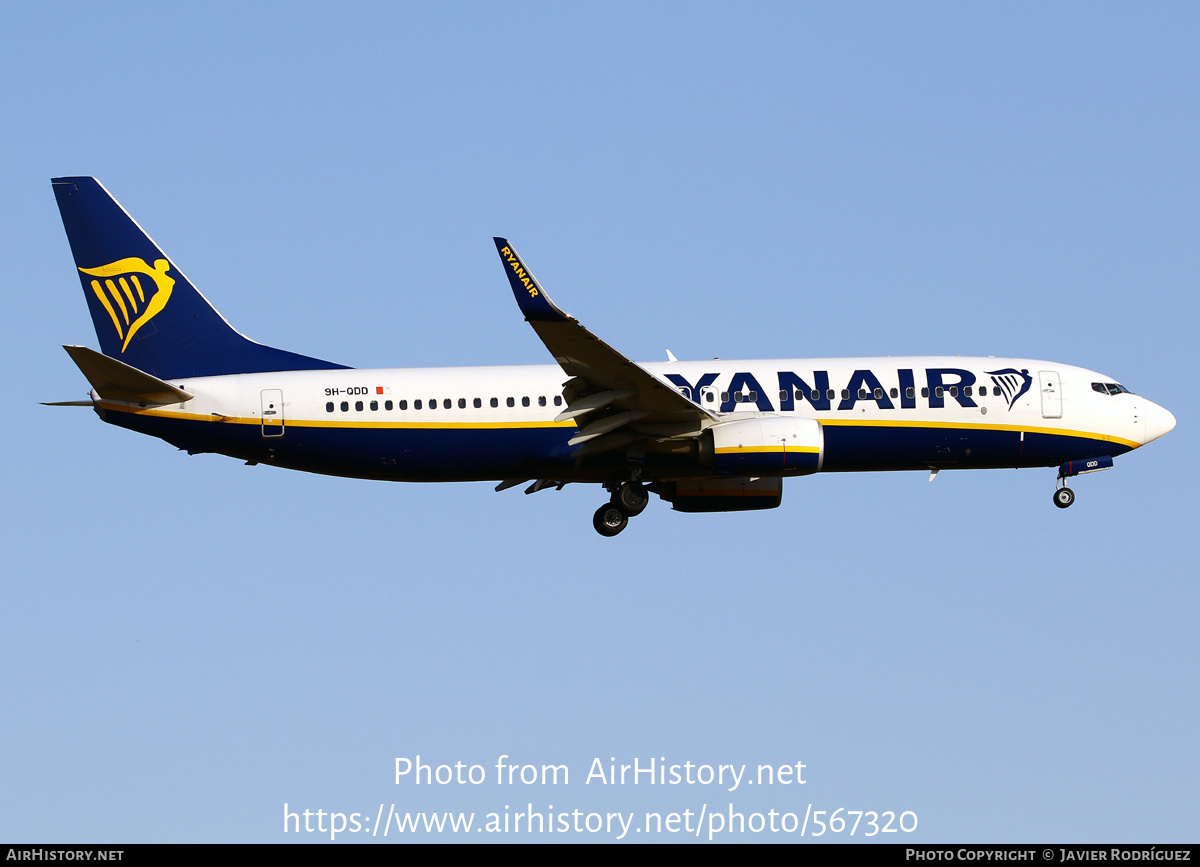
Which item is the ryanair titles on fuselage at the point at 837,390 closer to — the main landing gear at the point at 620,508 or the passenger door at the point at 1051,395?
the passenger door at the point at 1051,395

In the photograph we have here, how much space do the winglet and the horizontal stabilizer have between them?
11.0 m

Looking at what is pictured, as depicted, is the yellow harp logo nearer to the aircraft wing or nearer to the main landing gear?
the aircraft wing

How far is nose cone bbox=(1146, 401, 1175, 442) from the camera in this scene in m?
44.7

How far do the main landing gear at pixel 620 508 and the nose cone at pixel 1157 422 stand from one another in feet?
51.1

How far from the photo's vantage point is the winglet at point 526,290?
35.8 metres

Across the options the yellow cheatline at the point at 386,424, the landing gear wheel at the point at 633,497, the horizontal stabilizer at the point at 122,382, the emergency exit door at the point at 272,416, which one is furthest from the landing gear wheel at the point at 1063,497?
the horizontal stabilizer at the point at 122,382

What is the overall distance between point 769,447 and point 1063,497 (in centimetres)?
1060

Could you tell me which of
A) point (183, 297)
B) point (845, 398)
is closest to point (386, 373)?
point (183, 297)

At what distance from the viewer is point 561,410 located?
41594 mm

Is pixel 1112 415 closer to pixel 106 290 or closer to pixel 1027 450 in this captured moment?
pixel 1027 450

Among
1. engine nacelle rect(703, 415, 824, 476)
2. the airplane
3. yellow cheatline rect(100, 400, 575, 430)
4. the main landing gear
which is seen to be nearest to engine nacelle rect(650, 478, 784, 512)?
the airplane

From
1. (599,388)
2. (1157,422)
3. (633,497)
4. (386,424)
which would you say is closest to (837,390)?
(633,497)

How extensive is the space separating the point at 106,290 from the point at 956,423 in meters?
25.3

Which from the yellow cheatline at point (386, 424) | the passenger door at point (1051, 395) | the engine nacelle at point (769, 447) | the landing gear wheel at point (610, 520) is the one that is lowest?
the landing gear wheel at point (610, 520)
